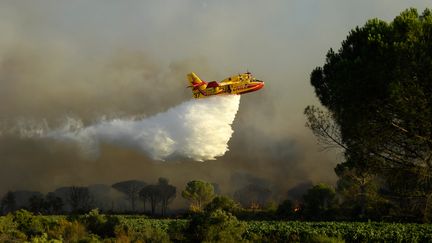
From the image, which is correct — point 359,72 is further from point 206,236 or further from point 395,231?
point 206,236

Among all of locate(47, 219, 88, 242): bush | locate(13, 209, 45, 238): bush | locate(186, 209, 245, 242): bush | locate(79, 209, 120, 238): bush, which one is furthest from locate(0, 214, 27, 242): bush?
locate(186, 209, 245, 242): bush

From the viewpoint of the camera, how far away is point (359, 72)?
30094 mm

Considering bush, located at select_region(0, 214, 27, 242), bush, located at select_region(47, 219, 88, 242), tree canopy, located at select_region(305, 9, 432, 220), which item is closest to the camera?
tree canopy, located at select_region(305, 9, 432, 220)

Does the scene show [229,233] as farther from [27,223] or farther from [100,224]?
[27,223]

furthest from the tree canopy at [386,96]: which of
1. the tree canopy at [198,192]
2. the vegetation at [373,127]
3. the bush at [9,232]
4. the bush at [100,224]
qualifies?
the tree canopy at [198,192]

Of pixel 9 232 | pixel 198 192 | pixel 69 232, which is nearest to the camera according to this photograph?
pixel 69 232

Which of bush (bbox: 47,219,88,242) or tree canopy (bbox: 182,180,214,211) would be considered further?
tree canopy (bbox: 182,180,214,211)

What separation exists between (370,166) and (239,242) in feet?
35.9

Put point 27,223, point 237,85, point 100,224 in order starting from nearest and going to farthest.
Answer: point 100,224 < point 27,223 < point 237,85

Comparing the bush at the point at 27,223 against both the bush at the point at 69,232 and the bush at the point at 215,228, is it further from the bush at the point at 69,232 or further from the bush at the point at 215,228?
the bush at the point at 215,228

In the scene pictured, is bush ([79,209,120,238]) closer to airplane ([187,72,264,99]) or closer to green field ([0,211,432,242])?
green field ([0,211,432,242])

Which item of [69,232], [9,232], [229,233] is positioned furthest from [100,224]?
[229,233]

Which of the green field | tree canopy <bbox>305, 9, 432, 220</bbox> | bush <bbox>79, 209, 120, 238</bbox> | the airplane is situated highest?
the airplane

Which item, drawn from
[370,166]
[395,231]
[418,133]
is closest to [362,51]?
[418,133]
